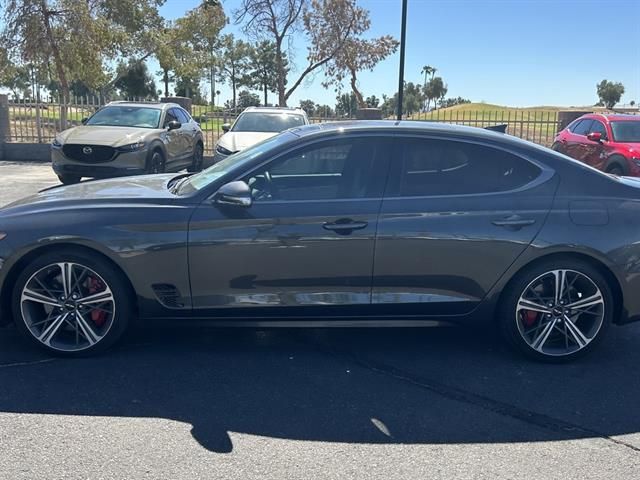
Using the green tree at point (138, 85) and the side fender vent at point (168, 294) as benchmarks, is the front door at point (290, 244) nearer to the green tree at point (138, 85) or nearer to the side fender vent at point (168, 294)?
the side fender vent at point (168, 294)

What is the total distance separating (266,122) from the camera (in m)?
12.2

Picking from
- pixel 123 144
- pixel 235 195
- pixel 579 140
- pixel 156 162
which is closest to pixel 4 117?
pixel 156 162

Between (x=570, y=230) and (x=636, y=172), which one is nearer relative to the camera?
(x=570, y=230)

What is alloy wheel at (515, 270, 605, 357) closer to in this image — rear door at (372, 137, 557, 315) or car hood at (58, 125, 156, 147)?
rear door at (372, 137, 557, 315)

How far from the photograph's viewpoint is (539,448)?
3268 millimetres

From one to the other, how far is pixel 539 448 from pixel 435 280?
50.3 inches

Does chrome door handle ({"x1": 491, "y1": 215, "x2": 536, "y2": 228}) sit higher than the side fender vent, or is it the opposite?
chrome door handle ({"x1": 491, "y1": 215, "x2": 536, "y2": 228})

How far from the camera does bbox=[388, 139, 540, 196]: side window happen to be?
4.22m

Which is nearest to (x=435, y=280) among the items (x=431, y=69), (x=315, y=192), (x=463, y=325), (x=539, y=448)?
(x=463, y=325)

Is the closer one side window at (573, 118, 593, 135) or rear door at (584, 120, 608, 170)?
rear door at (584, 120, 608, 170)

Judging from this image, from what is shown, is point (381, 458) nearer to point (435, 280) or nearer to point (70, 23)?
point (435, 280)

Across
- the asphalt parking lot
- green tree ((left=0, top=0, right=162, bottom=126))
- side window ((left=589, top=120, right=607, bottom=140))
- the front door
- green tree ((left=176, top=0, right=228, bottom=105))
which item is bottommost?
the asphalt parking lot

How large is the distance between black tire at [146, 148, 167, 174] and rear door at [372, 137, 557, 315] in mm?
7809

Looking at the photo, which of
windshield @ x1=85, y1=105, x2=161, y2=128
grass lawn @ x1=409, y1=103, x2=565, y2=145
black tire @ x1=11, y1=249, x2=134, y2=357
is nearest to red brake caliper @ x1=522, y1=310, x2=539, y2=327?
black tire @ x1=11, y1=249, x2=134, y2=357
